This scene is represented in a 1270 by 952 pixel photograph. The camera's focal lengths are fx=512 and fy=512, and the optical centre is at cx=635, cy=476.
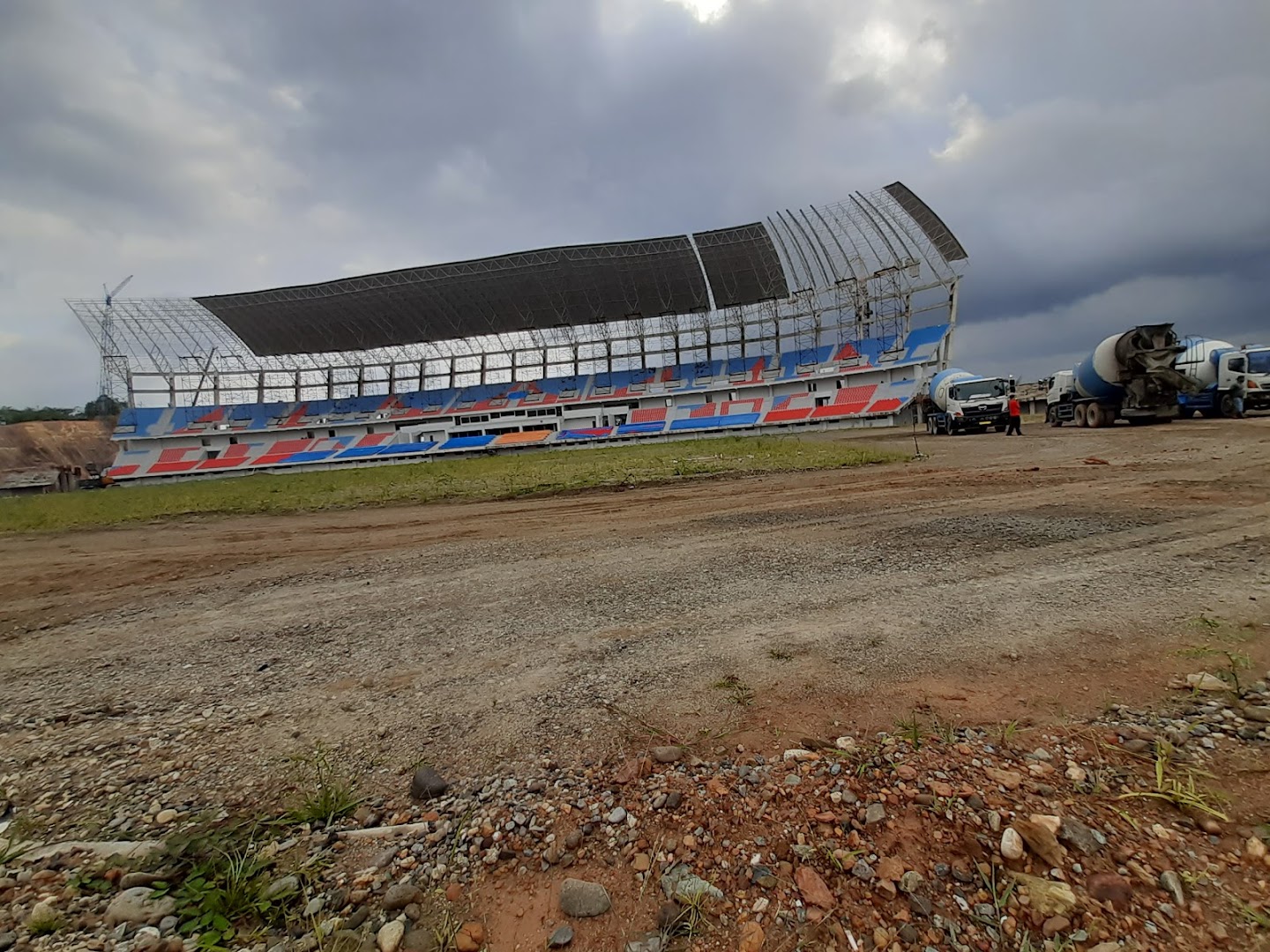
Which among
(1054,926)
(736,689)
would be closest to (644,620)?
(736,689)

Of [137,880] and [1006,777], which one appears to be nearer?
[137,880]

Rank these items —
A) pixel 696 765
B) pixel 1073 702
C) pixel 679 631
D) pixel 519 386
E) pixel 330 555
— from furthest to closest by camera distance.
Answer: pixel 519 386 → pixel 330 555 → pixel 679 631 → pixel 1073 702 → pixel 696 765

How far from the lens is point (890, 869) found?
1638mm

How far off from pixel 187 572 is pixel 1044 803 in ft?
31.7

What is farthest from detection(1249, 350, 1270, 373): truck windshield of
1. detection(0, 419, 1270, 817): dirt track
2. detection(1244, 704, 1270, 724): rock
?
detection(1244, 704, 1270, 724): rock

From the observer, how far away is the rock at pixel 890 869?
1605 mm

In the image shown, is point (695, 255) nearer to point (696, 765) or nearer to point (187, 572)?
point (187, 572)

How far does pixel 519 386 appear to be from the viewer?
6297 cm

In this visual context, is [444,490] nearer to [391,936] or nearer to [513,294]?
[391,936]

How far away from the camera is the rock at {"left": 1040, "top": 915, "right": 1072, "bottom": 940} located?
139 cm

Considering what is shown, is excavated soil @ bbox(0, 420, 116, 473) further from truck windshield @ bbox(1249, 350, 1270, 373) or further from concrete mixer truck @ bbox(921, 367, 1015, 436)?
truck windshield @ bbox(1249, 350, 1270, 373)

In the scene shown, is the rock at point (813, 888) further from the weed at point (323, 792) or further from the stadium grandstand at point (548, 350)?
the stadium grandstand at point (548, 350)

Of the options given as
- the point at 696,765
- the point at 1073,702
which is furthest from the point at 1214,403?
the point at 696,765

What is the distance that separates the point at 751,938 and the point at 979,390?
29.5m
